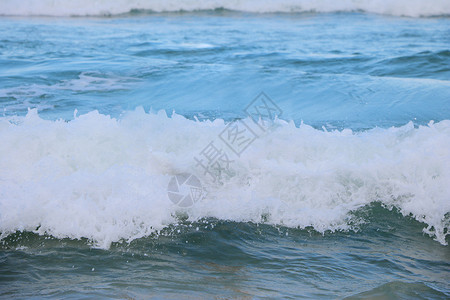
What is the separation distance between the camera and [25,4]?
20656mm

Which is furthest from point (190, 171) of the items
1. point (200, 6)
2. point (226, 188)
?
point (200, 6)

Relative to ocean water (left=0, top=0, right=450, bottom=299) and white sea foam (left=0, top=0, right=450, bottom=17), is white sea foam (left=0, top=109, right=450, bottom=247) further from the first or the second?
white sea foam (left=0, top=0, right=450, bottom=17)

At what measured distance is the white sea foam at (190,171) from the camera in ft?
12.8

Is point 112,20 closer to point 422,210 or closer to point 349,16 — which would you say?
point 349,16

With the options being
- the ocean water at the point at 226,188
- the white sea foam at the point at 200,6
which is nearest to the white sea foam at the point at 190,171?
the ocean water at the point at 226,188

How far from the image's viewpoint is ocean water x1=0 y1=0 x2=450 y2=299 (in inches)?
128

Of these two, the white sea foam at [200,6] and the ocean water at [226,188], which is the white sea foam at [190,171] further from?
the white sea foam at [200,6]

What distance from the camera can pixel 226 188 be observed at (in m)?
4.36

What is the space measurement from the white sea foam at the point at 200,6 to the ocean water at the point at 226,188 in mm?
11401

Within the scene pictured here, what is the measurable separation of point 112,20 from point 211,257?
655 inches

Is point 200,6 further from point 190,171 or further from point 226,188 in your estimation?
point 226,188

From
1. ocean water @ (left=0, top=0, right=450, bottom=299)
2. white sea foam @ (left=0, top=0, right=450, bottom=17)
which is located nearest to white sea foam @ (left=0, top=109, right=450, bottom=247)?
ocean water @ (left=0, top=0, right=450, bottom=299)

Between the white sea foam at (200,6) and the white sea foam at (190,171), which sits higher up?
the white sea foam at (200,6)

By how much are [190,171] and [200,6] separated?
17.8 meters
